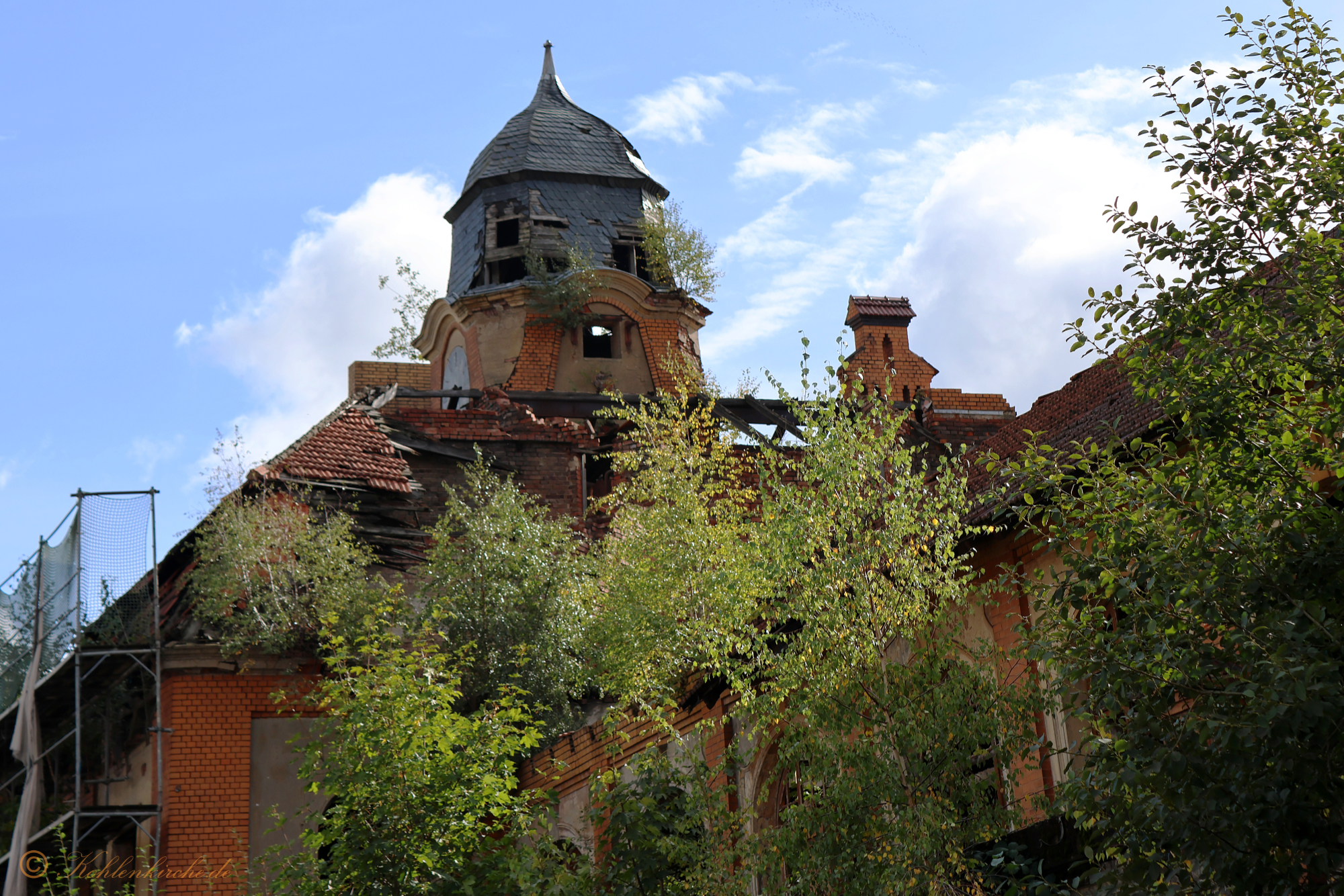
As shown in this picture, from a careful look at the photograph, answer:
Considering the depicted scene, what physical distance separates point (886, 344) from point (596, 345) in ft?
28.4

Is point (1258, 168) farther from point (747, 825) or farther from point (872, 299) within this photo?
point (872, 299)

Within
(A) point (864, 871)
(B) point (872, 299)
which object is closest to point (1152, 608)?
(A) point (864, 871)

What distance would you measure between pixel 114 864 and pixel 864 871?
15.1m

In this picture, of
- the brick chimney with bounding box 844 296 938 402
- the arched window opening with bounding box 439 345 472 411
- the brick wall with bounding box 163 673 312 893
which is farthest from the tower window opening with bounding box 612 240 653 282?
the brick wall with bounding box 163 673 312 893

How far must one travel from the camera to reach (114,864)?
2112 cm

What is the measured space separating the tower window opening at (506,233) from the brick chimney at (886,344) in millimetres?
9513

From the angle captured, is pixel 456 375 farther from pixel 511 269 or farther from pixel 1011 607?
pixel 1011 607

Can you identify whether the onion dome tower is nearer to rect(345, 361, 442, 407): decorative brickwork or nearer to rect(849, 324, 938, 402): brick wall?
rect(345, 361, 442, 407): decorative brickwork

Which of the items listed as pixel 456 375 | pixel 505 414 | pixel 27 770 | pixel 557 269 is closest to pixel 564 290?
pixel 557 269

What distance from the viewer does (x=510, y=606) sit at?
21.3m

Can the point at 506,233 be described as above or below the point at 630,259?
above

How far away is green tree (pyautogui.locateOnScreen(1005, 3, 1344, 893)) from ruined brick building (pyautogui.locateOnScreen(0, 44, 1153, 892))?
5.06m

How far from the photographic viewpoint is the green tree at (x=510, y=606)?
2072 cm

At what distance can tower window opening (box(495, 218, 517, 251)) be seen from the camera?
3434 centimetres
